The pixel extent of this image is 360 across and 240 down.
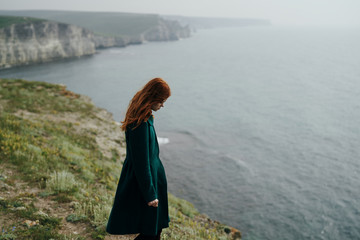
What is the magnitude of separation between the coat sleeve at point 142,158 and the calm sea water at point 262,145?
14651 millimetres

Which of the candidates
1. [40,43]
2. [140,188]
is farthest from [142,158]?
[40,43]

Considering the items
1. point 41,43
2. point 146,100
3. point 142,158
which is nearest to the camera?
point 142,158

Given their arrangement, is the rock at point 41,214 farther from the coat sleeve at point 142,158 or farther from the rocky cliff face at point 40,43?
the rocky cliff face at point 40,43

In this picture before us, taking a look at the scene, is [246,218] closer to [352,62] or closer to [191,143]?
[191,143]

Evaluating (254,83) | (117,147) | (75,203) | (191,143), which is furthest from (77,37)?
(75,203)

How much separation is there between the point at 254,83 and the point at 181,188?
166ft

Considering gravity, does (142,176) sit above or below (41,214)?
above

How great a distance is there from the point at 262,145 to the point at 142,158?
29681 mm

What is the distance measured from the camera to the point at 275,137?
33469 mm

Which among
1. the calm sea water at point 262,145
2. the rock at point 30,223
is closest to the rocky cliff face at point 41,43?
the calm sea water at point 262,145

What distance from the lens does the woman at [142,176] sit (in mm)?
3408

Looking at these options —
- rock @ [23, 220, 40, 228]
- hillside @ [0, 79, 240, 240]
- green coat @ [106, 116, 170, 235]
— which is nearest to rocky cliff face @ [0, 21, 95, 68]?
hillside @ [0, 79, 240, 240]

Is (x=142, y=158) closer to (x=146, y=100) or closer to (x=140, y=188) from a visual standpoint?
(x=140, y=188)

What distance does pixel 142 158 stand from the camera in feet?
11.2
